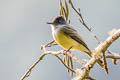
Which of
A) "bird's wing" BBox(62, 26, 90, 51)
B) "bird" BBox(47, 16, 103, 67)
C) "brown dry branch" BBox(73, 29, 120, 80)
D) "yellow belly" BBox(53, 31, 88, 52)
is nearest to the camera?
"brown dry branch" BBox(73, 29, 120, 80)

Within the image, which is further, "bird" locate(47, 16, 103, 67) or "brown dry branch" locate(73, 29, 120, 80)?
"bird" locate(47, 16, 103, 67)

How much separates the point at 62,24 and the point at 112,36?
2778 mm

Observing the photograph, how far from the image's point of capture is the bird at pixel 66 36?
3.83 metres

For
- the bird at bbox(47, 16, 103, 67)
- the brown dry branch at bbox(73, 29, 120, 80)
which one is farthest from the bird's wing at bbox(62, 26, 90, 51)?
the brown dry branch at bbox(73, 29, 120, 80)

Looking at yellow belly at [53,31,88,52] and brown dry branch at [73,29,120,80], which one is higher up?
brown dry branch at [73,29,120,80]

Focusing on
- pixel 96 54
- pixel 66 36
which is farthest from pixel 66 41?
pixel 96 54

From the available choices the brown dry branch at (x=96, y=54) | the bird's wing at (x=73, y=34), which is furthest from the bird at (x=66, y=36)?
the brown dry branch at (x=96, y=54)

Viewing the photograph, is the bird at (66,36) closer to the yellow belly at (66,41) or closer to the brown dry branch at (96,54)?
the yellow belly at (66,41)

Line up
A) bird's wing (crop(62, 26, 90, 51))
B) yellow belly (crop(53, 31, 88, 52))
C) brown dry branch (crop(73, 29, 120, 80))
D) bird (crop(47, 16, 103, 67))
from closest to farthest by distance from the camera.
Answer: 1. brown dry branch (crop(73, 29, 120, 80))
2. bird's wing (crop(62, 26, 90, 51))
3. bird (crop(47, 16, 103, 67))
4. yellow belly (crop(53, 31, 88, 52))

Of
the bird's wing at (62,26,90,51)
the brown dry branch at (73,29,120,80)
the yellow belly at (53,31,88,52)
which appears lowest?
the yellow belly at (53,31,88,52)

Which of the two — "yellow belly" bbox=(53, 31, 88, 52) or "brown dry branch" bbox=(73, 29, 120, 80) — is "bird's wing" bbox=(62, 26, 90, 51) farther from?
"brown dry branch" bbox=(73, 29, 120, 80)

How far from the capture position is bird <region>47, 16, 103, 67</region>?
3.83 metres

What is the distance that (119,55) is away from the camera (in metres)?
1.92

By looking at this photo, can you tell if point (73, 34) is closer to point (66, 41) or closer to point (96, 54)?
point (66, 41)
